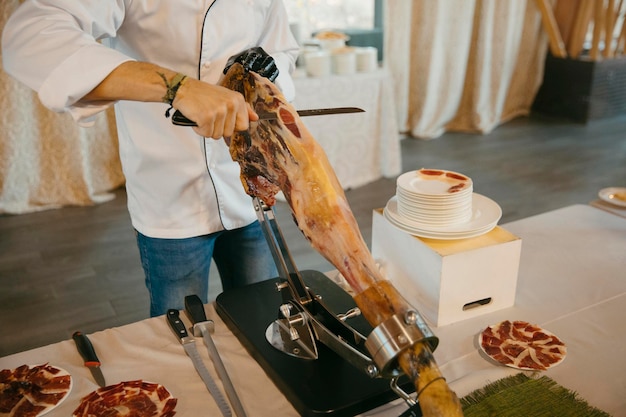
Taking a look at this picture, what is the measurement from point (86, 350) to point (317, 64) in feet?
8.50

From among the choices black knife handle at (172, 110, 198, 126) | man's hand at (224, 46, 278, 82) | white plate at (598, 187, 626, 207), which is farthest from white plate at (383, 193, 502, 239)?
white plate at (598, 187, 626, 207)

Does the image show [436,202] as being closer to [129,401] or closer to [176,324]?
[176,324]

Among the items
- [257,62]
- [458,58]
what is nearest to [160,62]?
[257,62]

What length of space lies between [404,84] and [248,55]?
394cm

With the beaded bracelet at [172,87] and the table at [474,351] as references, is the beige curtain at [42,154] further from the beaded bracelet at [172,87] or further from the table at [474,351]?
the beaded bracelet at [172,87]

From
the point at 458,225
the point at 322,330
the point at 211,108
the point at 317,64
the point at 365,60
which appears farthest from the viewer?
the point at 365,60

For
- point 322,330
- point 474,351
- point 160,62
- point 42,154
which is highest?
point 160,62

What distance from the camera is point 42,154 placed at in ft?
11.1

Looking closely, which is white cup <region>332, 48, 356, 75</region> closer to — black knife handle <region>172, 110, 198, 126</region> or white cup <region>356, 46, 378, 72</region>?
white cup <region>356, 46, 378, 72</region>

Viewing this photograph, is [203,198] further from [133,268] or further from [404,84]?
[404,84]

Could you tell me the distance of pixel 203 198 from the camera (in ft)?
4.09

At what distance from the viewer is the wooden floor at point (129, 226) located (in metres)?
2.39

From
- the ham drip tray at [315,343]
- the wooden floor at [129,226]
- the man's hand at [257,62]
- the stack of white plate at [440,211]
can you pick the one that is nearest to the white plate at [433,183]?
the stack of white plate at [440,211]

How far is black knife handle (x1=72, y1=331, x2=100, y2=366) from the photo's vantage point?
0.96m
